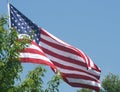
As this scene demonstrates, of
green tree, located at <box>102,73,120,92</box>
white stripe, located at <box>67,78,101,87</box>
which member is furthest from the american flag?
green tree, located at <box>102,73,120,92</box>

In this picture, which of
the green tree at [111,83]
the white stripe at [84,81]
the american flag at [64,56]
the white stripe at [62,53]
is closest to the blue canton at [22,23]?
the american flag at [64,56]

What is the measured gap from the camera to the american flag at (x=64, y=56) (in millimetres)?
23219

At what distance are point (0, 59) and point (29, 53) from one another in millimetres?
2210

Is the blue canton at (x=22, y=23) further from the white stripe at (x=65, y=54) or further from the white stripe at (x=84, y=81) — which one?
the white stripe at (x=84, y=81)

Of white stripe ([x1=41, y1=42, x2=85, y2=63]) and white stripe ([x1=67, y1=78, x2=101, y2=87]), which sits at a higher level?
white stripe ([x1=41, y1=42, x2=85, y2=63])

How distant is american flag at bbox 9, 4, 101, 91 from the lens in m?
23.2

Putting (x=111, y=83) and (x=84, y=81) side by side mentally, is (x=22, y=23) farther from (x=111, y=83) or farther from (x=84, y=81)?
(x=111, y=83)

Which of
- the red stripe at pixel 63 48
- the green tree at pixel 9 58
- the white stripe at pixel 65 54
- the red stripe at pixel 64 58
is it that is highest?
the red stripe at pixel 63 48

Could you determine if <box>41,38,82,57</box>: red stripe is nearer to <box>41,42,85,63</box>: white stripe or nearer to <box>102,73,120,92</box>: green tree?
<box>41,42,85,63</box>: white stripe

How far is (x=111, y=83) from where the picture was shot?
80812 millimetres

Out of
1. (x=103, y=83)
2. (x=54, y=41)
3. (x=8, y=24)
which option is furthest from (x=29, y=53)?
(x=103, y=83)

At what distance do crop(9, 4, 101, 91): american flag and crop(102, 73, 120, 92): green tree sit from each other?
181ft

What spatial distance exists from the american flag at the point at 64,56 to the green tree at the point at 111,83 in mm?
55065

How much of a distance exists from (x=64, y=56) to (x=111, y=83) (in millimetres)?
56834
